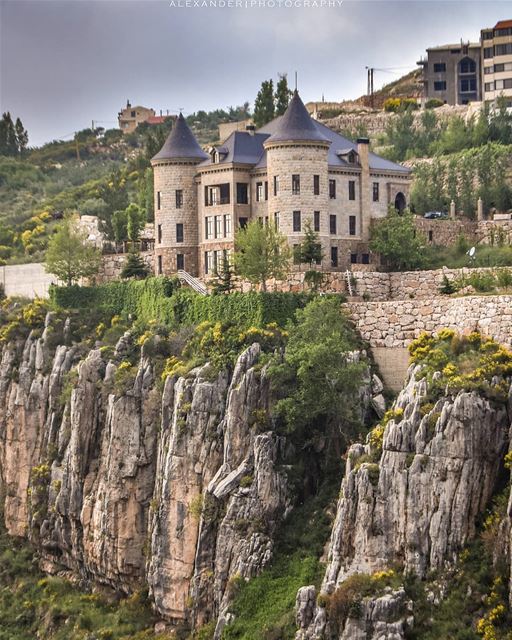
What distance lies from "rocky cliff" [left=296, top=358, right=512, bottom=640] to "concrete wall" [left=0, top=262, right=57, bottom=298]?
40.6 m

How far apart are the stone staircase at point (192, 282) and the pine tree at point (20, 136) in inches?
3009

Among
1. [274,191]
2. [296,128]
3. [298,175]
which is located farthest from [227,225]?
[296,128]

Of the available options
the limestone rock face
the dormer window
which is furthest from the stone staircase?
the limestone rock face

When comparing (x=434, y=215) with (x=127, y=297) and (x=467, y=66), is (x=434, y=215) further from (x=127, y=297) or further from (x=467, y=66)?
(x=467, y=66)

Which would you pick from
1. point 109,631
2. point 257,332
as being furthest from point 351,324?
point 109,631

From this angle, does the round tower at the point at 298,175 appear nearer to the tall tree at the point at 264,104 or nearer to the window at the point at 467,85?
the tall tree at the point at 264,104

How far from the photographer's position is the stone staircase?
92.2 meters

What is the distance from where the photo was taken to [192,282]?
93875 mm

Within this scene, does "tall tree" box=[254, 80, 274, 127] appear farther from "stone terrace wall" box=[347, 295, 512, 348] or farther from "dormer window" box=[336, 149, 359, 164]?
"stone terrace wall" box=[347, 295, 512, 348]

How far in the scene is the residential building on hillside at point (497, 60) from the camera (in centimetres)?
13950

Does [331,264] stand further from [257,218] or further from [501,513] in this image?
[501,513]

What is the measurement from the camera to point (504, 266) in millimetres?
88688

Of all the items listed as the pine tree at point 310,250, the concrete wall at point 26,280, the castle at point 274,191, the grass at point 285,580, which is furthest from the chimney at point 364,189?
the grass at point 285,580

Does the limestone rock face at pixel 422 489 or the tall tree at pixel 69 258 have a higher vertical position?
the tall tree at pixel 69 258
